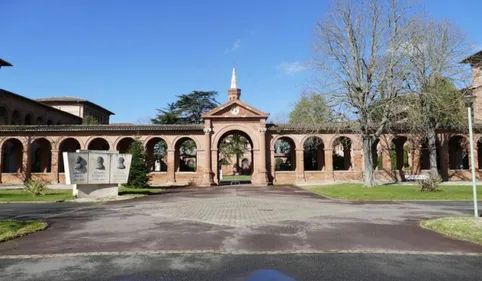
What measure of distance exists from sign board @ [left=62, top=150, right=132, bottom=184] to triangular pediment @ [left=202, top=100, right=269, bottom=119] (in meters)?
15.1

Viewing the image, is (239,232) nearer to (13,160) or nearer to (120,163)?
(120,163)

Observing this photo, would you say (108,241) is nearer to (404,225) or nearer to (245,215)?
(245,215)

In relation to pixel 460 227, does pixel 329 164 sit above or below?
above

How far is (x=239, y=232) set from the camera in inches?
360

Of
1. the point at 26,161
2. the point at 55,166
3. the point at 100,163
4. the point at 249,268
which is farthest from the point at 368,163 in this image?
the point at 26,161

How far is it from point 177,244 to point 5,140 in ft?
121

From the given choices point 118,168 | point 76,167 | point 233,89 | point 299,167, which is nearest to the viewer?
point 76,167

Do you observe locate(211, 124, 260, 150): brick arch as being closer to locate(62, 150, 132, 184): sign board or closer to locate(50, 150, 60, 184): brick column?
locate(62, 150, 132, 184): sign board

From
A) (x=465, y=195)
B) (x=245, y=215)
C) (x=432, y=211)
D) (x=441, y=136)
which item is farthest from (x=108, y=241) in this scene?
(x=441, y=136)

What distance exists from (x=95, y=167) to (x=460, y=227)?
59.9 feet

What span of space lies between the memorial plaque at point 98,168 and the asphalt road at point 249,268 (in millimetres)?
14700

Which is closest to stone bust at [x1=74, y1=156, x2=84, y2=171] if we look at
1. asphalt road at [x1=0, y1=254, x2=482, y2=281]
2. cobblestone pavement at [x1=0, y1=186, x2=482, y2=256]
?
cobblestone pavement at [x1=0, y1=186, x2=482, y2=256]

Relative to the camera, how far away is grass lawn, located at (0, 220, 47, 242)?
8641 millimetres

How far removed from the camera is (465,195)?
728 inches
